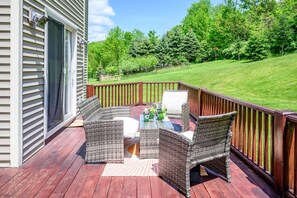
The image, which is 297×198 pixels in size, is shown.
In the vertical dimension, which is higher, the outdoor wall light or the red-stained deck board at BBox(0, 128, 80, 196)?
the outdoor wall light

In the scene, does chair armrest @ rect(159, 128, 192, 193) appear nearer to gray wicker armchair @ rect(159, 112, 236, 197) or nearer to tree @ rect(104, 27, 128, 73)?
gray wicker armchair @ rect(159, 112, 236, 197)

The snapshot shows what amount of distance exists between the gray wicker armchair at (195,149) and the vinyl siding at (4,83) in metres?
1.95

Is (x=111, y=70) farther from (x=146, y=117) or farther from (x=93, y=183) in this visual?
(x=93, y=183)

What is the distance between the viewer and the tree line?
26828 millimetres

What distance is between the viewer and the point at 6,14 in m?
3.47

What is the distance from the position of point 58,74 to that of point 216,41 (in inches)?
1380

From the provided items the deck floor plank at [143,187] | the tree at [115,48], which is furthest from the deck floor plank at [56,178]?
the tree at [115,48]

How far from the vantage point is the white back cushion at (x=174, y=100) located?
6301mm

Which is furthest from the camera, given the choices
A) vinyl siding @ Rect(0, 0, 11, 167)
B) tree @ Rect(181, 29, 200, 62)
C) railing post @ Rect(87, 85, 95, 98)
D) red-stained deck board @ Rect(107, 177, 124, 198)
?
tree @ Rect(181, 29, 200, 62)

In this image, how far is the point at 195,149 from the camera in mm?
2902

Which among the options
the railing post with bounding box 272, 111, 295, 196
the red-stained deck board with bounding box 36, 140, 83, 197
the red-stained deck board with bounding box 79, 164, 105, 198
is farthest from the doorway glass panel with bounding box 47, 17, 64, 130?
the railing post with bounding box 272, 111, 295, 196

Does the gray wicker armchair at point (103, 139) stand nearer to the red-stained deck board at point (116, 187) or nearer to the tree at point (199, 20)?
the red-stained deck board at point (116, 187)

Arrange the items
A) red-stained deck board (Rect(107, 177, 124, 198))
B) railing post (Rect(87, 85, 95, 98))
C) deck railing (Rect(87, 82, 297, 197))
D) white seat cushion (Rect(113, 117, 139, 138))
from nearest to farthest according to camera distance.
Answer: deck railing (Rect(87, 82, 297, 197)) → red-stained deck board (Rect(107, 177, 124, 198)) → white seat cushion (Rect(113, 117, 139, 138)) → railing post (Rect(87, 85, 95, 98))

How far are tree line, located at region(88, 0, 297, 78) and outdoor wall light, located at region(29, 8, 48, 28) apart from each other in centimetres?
2507
